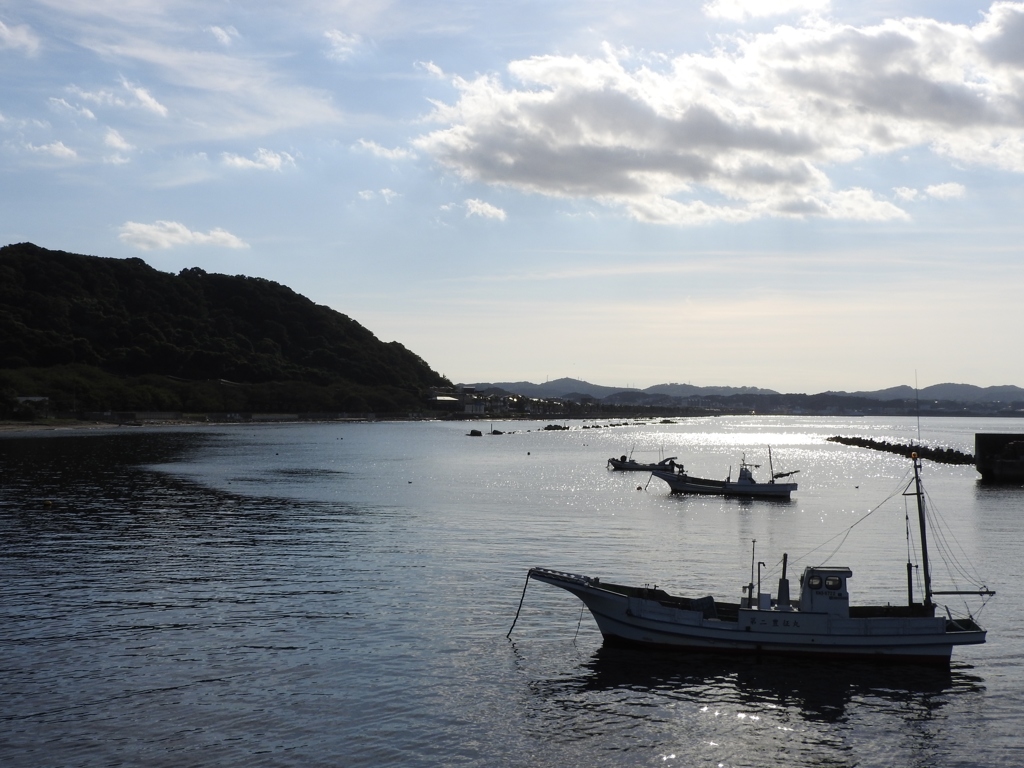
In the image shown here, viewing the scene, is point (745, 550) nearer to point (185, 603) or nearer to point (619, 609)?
point (619, 609)

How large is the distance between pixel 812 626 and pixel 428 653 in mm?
16330

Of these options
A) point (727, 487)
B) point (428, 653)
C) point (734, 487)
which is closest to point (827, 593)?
point (428, 653)

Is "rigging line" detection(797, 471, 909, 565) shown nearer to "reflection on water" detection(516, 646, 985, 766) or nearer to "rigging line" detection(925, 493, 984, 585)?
"rigging line" detection(925, 493, 984, 585)

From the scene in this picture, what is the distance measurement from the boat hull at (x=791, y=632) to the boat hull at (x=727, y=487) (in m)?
74.0

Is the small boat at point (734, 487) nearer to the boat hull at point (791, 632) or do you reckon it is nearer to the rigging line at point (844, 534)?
the rigging line at point (844, 534)

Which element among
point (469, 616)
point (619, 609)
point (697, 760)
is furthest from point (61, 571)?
point (697, 760)

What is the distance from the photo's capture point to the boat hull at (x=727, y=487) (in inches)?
4309

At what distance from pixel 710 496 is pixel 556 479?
86.0 feet

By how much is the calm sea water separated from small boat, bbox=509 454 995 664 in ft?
3.16

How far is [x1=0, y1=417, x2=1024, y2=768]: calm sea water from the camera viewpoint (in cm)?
2791

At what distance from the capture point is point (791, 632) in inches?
1437

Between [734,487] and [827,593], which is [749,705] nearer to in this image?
[827,593]

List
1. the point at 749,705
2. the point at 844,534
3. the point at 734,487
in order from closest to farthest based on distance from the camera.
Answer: the point at 749,705
the point at 844,534
the point at 734,487

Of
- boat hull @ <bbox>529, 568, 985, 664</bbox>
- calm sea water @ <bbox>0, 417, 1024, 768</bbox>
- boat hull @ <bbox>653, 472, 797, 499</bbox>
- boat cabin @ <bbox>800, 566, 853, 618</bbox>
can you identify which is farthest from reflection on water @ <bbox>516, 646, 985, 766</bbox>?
boat hull @ <bbox>653, 472, 797, 499</bbox>
